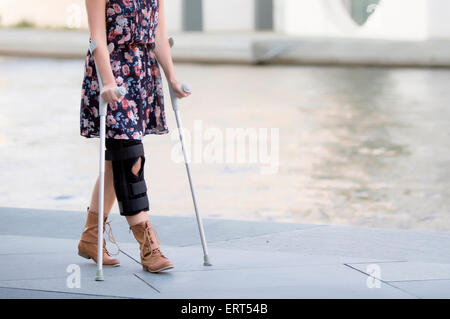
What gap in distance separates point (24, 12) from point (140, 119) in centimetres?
2977

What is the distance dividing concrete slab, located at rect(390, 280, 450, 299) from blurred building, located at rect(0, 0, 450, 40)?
18773mm

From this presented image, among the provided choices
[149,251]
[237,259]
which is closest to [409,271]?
[237,259]

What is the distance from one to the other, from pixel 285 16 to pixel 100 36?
26070 mm

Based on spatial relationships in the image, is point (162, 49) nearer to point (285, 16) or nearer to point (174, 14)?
point (285, 16)

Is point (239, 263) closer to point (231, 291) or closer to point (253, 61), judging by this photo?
point (231, 291)

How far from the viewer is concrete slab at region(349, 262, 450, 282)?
194 inches

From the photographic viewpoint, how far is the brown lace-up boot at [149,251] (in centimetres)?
491

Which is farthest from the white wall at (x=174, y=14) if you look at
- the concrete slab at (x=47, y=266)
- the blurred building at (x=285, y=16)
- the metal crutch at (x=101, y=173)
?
the metal crutch at (x=101, y=173)

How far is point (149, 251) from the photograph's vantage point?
4.93 m

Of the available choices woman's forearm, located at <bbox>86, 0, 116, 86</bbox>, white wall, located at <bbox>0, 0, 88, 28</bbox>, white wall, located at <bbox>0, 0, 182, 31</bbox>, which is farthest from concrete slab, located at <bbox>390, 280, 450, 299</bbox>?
A: white wall, located at <bbox>0, 0, 88, 28</bbox>

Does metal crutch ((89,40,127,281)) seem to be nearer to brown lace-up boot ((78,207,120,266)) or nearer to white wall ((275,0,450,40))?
brown lace-up boot ((78,207,120,266))

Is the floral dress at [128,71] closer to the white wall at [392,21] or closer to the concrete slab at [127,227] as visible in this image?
the concrete slab at [127,227]

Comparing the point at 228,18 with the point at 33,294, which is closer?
the point at 33,294

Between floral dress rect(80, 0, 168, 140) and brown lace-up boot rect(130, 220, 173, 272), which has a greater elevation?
floral dress rect(80, 0, 168, 140)
